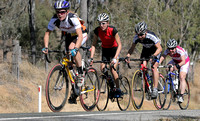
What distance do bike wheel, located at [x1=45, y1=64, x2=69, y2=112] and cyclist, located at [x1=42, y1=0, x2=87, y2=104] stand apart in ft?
1.00

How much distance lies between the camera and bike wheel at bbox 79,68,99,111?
8414 mm

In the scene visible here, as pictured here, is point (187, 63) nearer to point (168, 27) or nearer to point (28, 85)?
point (28, 85)

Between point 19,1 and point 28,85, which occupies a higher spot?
point 19,1

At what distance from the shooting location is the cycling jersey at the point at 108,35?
30.5ft

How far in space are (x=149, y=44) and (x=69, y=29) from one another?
10.3 ft

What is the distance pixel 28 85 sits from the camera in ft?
48.2

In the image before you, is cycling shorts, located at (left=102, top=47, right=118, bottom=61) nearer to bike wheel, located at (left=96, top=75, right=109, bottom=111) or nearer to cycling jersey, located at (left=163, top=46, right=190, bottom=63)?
bike wheel, located at (left=96, top=75, right=109, bottom=111)

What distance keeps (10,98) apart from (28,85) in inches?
81.5

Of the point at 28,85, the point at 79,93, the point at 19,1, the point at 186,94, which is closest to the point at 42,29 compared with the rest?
the point at 19,1

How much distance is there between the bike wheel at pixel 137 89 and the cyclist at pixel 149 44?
35 cm

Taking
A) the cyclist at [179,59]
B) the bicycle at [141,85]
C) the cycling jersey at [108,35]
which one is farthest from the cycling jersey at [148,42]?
the cyclist at [179,59]

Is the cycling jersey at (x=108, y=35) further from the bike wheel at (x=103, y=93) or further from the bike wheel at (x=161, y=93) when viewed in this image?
the bike wheel at (x=161, y=93)

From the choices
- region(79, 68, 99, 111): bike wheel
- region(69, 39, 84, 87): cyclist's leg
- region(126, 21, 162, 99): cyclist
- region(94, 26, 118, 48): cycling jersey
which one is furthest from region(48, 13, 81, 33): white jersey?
region(126, 21, 162, 99): cyclist

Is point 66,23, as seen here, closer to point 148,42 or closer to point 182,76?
point 148,42
